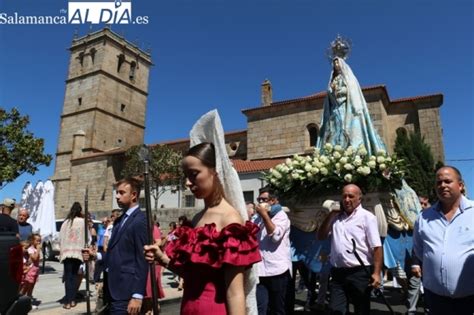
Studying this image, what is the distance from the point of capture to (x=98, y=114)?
4703 centimetres

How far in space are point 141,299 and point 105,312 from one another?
0.55 meters

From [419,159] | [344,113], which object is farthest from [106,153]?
[344,113]

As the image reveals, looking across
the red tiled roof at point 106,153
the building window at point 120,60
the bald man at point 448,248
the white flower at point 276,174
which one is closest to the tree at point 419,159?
the white flower at point 276,174

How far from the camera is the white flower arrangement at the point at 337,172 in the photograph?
4.98 metres

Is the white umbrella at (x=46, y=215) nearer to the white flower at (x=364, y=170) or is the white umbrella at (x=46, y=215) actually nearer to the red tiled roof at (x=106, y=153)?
the white flower at (x=364, y=170)

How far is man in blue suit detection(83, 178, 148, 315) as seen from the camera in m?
3.40

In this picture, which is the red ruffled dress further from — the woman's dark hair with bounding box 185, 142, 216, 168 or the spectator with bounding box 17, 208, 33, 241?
the spectator with bounding box 17, 208, 33, 241

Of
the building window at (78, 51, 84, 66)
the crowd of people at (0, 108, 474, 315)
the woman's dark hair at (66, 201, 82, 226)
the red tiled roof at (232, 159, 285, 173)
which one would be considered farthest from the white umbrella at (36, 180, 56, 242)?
the building window at (78, 51, 84, 66)

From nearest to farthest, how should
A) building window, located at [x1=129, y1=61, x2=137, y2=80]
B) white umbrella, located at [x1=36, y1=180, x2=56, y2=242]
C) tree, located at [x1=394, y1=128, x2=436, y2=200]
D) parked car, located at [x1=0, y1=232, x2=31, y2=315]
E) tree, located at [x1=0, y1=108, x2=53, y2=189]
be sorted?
1. parked car, located at [x1=0, y1=232, x2=31, y2=315]
2. white umbrella, located at [x1=36, y1=180, x2=56, y2=242]
3. tree, located at [x1=0, y1=108, x2=53, y2=189]
4. tree, located at [x1=394, y1=128, x2=436, y2=200]
5. building window, located at [x1=129, y1=61, x2=137, y2=80]

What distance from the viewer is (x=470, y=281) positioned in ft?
9.55

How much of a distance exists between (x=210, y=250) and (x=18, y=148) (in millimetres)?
20241

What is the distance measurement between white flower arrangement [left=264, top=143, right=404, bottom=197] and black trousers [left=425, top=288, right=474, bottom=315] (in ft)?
6.68

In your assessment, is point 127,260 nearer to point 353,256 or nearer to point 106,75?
point 353,256

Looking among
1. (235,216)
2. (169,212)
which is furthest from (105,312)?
(169,212)
